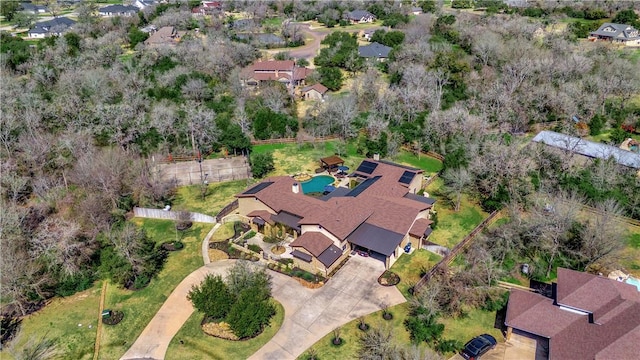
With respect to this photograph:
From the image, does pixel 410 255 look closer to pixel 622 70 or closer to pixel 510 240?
pixel 510 240

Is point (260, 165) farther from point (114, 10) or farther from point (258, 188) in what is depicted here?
point (114, 10)

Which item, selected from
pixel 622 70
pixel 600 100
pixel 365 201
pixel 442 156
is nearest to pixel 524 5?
pixel 622 70

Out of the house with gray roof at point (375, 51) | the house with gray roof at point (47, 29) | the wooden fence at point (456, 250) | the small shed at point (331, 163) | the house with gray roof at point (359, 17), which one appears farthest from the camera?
the house with gray roof at point (359, 17)

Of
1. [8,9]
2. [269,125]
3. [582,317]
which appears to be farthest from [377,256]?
[8,9]

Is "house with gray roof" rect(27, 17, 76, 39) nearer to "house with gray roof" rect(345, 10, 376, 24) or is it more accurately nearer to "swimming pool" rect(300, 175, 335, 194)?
"house with gray roof" rect(345, 10, 376, 24)

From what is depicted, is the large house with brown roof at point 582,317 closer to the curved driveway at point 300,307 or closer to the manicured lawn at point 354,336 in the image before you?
the manicured lawn at point 354,336

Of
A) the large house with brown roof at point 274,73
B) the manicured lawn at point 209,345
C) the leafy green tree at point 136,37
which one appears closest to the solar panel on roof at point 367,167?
the manicured lawn at point 209,345

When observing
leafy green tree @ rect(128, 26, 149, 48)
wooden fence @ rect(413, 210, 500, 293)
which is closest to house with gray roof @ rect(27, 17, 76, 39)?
leafy green tree @ rect(128, 26, 149, 48)
